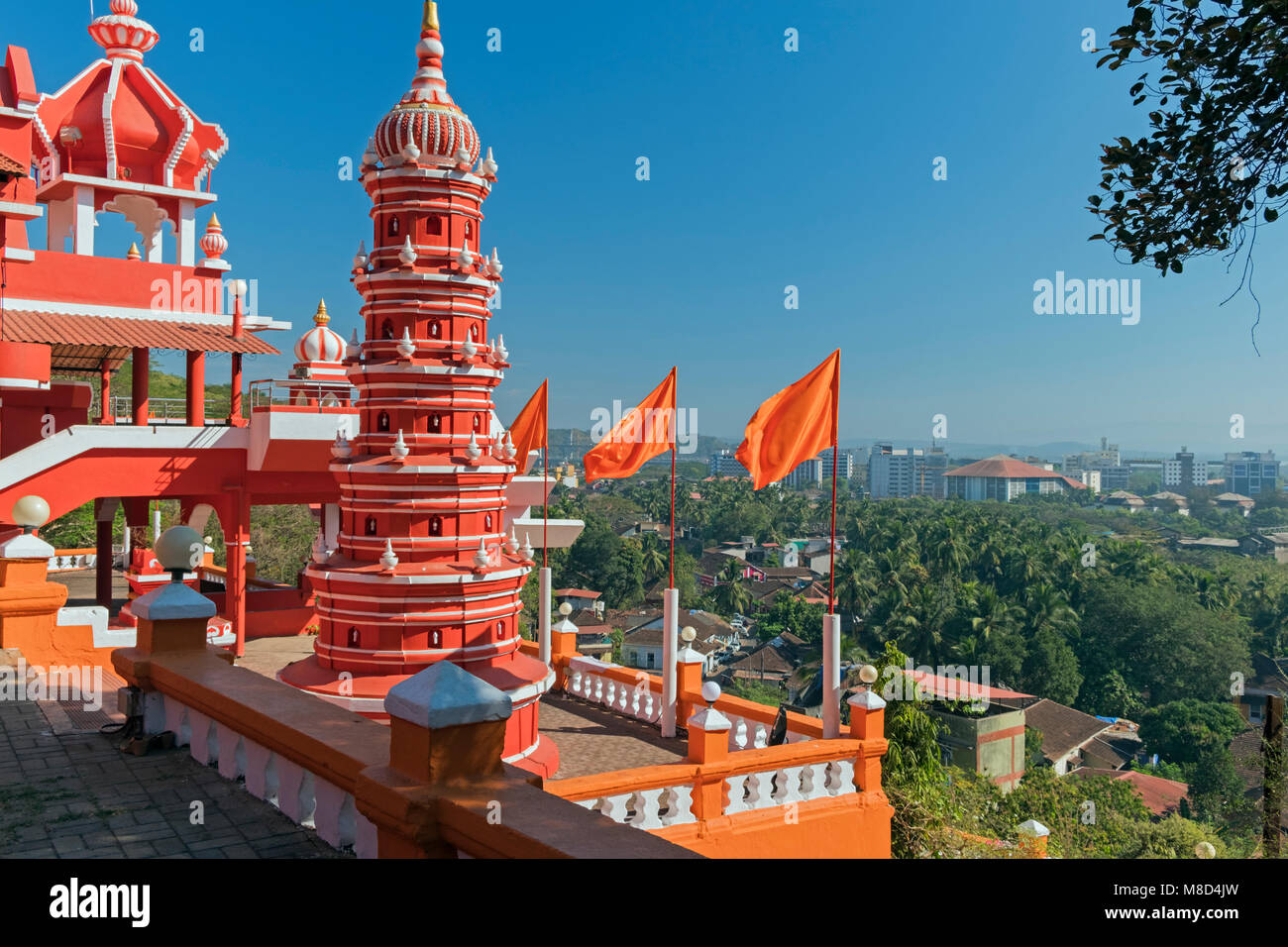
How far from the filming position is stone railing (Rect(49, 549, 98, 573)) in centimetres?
3004

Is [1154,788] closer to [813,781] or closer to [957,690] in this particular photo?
[957,690]

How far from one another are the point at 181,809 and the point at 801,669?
63.8 m

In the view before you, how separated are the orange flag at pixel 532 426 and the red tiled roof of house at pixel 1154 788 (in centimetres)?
4285

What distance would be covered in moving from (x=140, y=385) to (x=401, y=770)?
1911cm

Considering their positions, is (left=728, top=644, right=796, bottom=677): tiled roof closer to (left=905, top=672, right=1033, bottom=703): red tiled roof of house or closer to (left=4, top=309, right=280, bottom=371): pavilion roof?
(left=905, top=672, right=1033, bottom=703): red tiled roof of house

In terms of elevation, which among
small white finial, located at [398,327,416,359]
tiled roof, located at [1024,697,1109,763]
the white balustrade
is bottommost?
tiled roof, located at [1024,697,1109,763]

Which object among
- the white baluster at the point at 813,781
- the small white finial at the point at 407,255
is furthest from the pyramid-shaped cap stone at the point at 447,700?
the small white finial at the point at 407,255

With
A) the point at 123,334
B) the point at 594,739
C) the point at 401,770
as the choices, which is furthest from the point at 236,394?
the point at 401,770

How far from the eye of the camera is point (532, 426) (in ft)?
63.0

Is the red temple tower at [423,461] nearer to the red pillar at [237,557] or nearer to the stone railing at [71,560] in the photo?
the red pillar at [237,557]

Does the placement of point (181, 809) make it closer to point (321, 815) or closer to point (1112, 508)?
point (321, 815)

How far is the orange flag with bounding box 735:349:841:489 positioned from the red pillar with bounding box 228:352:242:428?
11.9 m

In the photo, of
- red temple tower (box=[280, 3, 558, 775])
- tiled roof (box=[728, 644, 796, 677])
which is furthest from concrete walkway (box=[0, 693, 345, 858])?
tiled roof (box=[728, 644, 796, 677])
